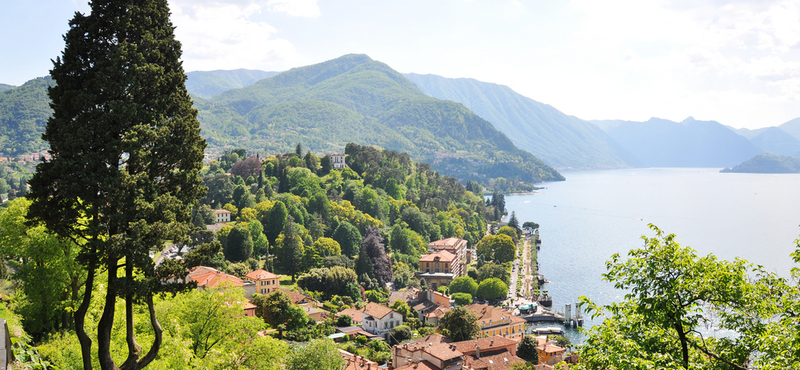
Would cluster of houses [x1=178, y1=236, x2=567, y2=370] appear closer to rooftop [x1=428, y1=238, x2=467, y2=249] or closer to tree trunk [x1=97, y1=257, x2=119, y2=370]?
rooftop [x1=428, y1=238, x2=467, y2=249]

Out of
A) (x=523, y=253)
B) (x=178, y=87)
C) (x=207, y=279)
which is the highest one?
(x=178, y=87)

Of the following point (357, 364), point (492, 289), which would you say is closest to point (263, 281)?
point (357, 364)

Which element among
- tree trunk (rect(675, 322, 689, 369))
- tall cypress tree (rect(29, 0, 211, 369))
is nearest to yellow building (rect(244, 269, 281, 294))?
tall cypress tree (rect(29, 0, 211, 369))

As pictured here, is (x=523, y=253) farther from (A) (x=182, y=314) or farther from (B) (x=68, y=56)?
(B) (x=68, y=56)

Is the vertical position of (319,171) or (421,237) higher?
(319,171)

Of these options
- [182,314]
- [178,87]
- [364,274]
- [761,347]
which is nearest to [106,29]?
[178,87]

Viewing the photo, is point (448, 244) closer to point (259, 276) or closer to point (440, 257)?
point (440, 257)

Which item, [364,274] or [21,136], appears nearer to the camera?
[364,274]
